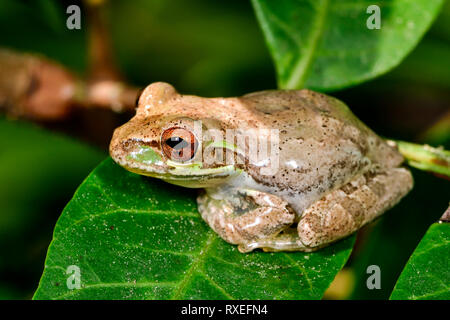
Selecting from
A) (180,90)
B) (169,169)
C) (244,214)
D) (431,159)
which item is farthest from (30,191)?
(431,159)

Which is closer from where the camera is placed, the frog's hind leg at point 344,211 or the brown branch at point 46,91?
the frog's hind leg at point 344,211

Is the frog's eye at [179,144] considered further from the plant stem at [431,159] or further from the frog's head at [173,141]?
the plant stem at [431,159]

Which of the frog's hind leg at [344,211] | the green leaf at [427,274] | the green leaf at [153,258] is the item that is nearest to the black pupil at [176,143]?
the green leaf at [153,258]

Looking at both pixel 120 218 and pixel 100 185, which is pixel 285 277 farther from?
pixel 100 185

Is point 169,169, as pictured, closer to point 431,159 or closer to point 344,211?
point 344,211

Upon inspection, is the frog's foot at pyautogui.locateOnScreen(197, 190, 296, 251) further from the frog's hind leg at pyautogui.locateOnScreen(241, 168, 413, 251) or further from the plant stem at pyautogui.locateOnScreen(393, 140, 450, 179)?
the plant stem at pyautogui.locateOnScreen(393, 140, 450, 179)

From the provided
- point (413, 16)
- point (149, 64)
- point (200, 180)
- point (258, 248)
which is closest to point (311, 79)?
point (413, 16)

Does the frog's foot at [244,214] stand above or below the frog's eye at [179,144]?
below
